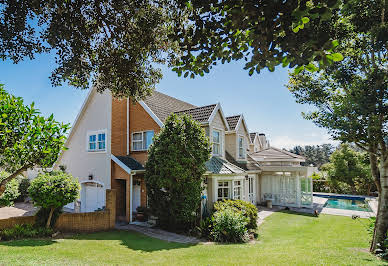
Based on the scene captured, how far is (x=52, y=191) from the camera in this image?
36.1ft

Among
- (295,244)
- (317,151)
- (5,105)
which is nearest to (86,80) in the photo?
(5,105)

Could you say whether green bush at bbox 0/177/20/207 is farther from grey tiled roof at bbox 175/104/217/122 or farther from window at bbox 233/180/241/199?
window at bbox 233/180/241/199

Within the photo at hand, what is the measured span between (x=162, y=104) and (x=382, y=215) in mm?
14891

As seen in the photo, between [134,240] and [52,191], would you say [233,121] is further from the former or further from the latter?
[52,191]

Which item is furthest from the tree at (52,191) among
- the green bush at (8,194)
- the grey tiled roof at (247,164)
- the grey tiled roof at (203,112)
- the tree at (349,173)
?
the tree at (349,173)

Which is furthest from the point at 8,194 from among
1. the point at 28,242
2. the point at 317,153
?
the point at 317,153

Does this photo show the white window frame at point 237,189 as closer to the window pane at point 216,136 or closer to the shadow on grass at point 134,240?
the window pane at point 216,136

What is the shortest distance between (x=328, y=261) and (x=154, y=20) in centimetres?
915

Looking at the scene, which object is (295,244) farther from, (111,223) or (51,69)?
(51,69)

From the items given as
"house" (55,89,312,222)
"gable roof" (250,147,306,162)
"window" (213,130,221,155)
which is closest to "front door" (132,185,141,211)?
"house" (55,89,312,222)

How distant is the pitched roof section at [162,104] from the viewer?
1708 centimetres

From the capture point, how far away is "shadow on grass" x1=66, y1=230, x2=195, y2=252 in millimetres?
9826

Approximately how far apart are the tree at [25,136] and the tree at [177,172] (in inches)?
204

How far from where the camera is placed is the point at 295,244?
1041 cm
